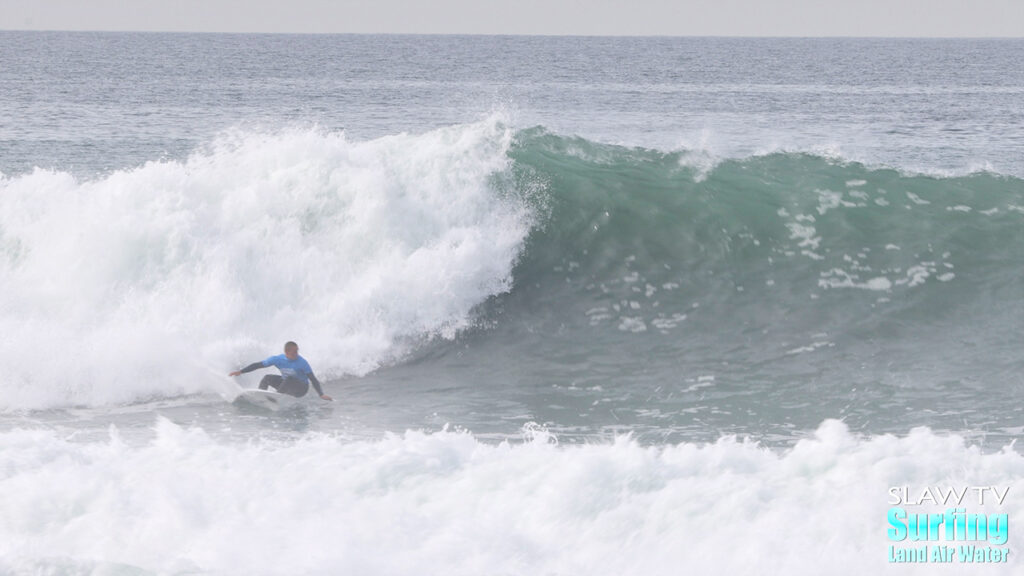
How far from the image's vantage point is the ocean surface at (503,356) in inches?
299

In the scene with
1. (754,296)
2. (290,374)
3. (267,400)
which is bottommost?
(267,400)

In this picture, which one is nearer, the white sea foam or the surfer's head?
the white sea foam

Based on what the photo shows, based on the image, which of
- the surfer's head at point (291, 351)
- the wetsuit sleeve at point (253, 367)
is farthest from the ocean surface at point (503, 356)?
the surfer's head at point (291, 351)

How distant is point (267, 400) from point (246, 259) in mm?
3321

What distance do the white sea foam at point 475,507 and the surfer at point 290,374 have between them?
9.81 ft

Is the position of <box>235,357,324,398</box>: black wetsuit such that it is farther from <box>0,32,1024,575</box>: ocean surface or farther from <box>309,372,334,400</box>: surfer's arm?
<box>0,32,1024,575</box>: ocean surface

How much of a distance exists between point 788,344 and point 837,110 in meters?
34.3

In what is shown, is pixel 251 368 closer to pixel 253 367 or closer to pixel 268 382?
pixel 253 367
